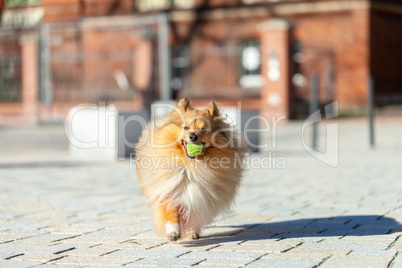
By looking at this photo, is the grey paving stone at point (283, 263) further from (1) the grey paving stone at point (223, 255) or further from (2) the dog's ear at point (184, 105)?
(2) the dog's ear at point (184, 105)

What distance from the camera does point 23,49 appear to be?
28719mm

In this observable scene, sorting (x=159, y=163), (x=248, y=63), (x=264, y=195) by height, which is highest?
(x=248, y=63)

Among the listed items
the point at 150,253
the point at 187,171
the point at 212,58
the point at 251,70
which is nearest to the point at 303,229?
the point at 187,171

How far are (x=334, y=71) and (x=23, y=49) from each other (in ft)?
36.8

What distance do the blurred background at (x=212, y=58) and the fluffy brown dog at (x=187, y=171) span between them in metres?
17.7

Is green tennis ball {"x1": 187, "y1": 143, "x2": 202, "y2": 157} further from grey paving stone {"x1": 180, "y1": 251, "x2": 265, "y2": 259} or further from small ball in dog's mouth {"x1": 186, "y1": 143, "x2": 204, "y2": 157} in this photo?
grey paving stone {"x1": 180, "y1": 251, "x2": 265, "y2": 259}

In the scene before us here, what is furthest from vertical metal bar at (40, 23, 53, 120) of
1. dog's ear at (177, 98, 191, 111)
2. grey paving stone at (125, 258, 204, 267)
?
grey paving stone at (125, 258, 204, 267)

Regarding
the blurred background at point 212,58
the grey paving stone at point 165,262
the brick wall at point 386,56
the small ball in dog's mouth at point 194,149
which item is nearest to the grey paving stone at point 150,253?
the grey paving stone at point 165,262

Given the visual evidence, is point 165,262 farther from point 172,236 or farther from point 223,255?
point 172,236

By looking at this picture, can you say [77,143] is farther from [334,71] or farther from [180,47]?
[180,47]

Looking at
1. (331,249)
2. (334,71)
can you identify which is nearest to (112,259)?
(331,249)

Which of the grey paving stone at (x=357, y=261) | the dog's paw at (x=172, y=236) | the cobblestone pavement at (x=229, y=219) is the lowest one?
the cobblestone pavement at (x=229, y=219)

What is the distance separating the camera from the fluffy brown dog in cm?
564

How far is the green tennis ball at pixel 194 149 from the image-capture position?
18.3 ft
